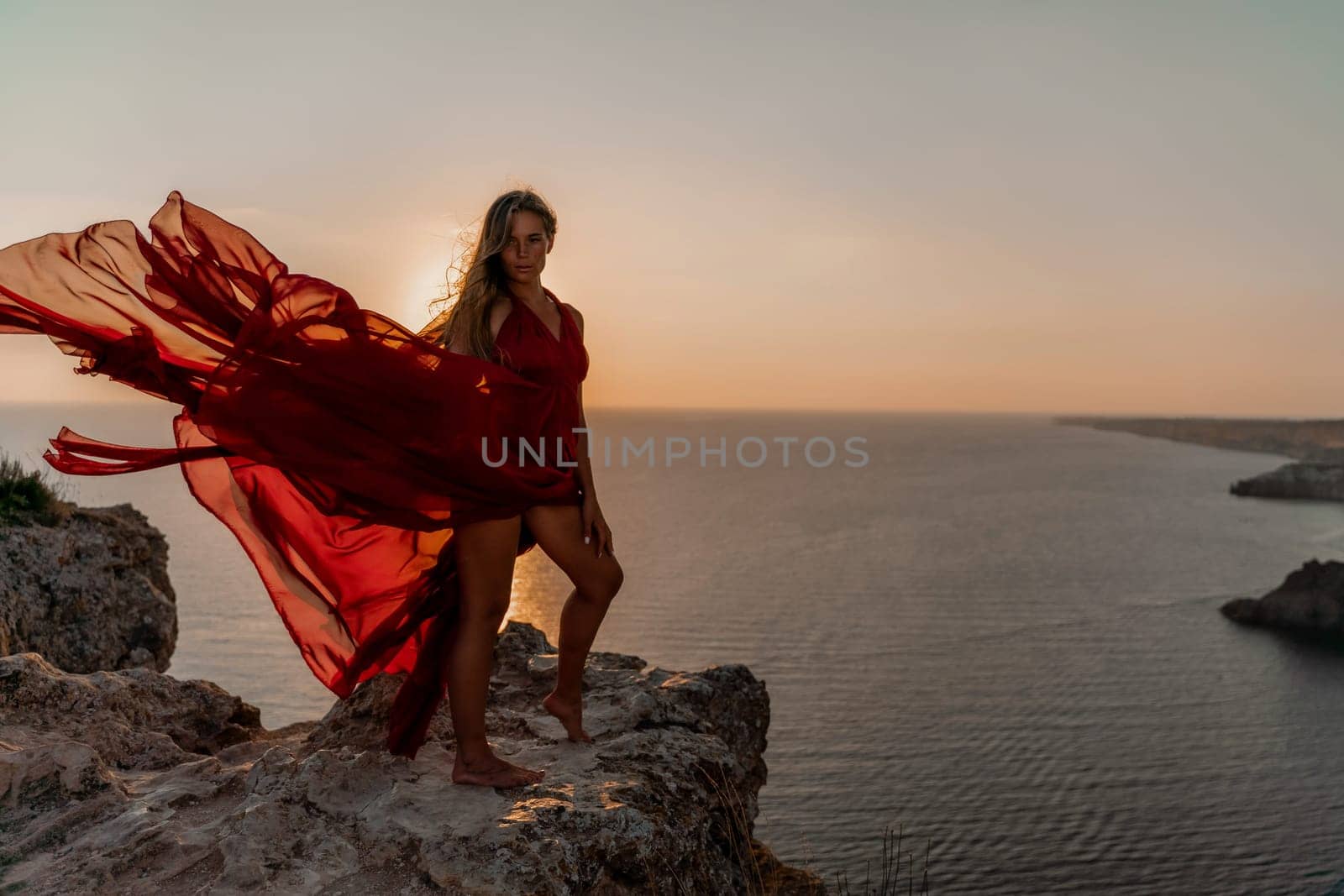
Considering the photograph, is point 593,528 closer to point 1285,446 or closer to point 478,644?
point 478,644

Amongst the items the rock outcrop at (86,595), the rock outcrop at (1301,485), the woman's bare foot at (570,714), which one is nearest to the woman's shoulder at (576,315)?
the woman's bare foot at (570,714)

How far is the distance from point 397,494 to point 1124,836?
14669 millimetres

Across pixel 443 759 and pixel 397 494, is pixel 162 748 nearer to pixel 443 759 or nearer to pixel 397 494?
pixel 443 759

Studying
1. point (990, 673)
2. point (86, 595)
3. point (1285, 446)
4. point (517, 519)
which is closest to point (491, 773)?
point (517, 519)

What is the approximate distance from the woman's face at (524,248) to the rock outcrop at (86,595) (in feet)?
12.7

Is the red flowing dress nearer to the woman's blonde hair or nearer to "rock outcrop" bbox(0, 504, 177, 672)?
the woman's blonde hair

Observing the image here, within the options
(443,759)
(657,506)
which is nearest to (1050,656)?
(443,759)

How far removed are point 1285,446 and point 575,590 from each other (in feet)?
423

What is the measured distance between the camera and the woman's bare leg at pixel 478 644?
3361 mm

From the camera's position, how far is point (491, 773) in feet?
11.0

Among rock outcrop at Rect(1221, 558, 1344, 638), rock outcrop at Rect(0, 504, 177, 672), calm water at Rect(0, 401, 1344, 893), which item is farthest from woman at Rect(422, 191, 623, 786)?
rock outcrop at Rect(1221, 558, 1344, 638)

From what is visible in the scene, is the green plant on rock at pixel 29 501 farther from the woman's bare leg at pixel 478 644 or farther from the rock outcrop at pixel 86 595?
the woman's bare leg at pixel 478 644

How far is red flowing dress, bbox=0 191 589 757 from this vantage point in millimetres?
3357

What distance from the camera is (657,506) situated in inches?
2301
